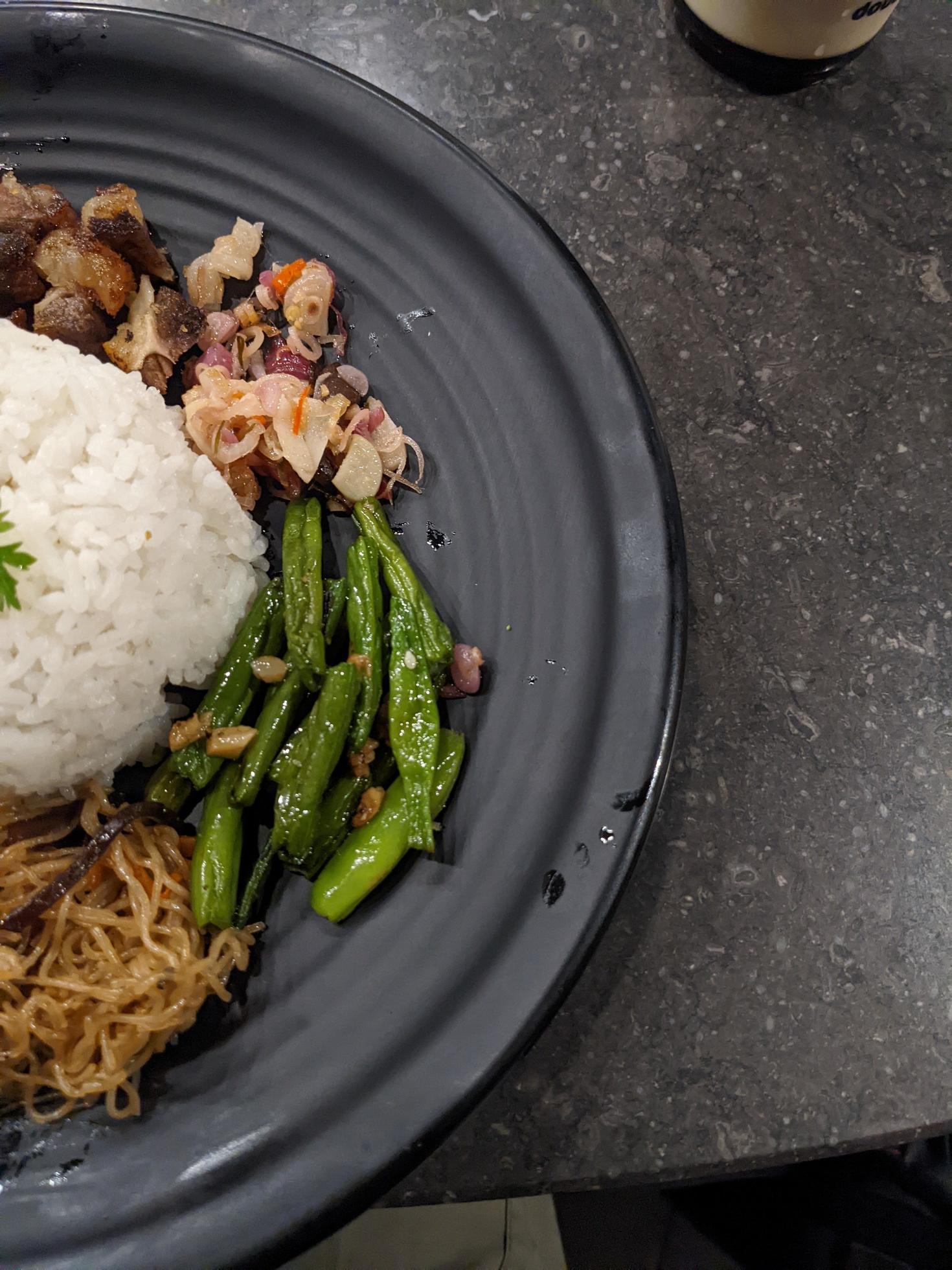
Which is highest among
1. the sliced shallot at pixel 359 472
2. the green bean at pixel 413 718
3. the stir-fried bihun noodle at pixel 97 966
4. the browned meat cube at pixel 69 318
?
the browned meat cube at pixel 69 318

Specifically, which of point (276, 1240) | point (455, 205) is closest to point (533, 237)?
point (455, 205)

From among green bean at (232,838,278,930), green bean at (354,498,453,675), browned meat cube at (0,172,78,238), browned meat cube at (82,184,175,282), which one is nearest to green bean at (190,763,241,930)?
green bean at (232,838,278,930)

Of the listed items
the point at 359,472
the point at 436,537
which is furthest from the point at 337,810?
the point at 359,472

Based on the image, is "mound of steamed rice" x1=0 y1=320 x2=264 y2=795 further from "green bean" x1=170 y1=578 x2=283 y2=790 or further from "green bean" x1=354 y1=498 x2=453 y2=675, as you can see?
"green bean" x1=354 y1=498 x2=453 y2=675

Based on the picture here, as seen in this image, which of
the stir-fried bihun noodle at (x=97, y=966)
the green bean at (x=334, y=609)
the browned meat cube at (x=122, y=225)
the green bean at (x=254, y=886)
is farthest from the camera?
the browned meat cube at (x=122, y=225)

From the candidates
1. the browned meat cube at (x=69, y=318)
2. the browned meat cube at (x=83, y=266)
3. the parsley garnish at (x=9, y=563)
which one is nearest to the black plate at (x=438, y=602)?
the browned meat cube at (x=83, y=266)

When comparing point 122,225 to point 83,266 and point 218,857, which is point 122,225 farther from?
point 218,857

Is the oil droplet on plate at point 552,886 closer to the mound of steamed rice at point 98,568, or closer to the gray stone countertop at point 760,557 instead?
the gray stone countertop at point 760,557
